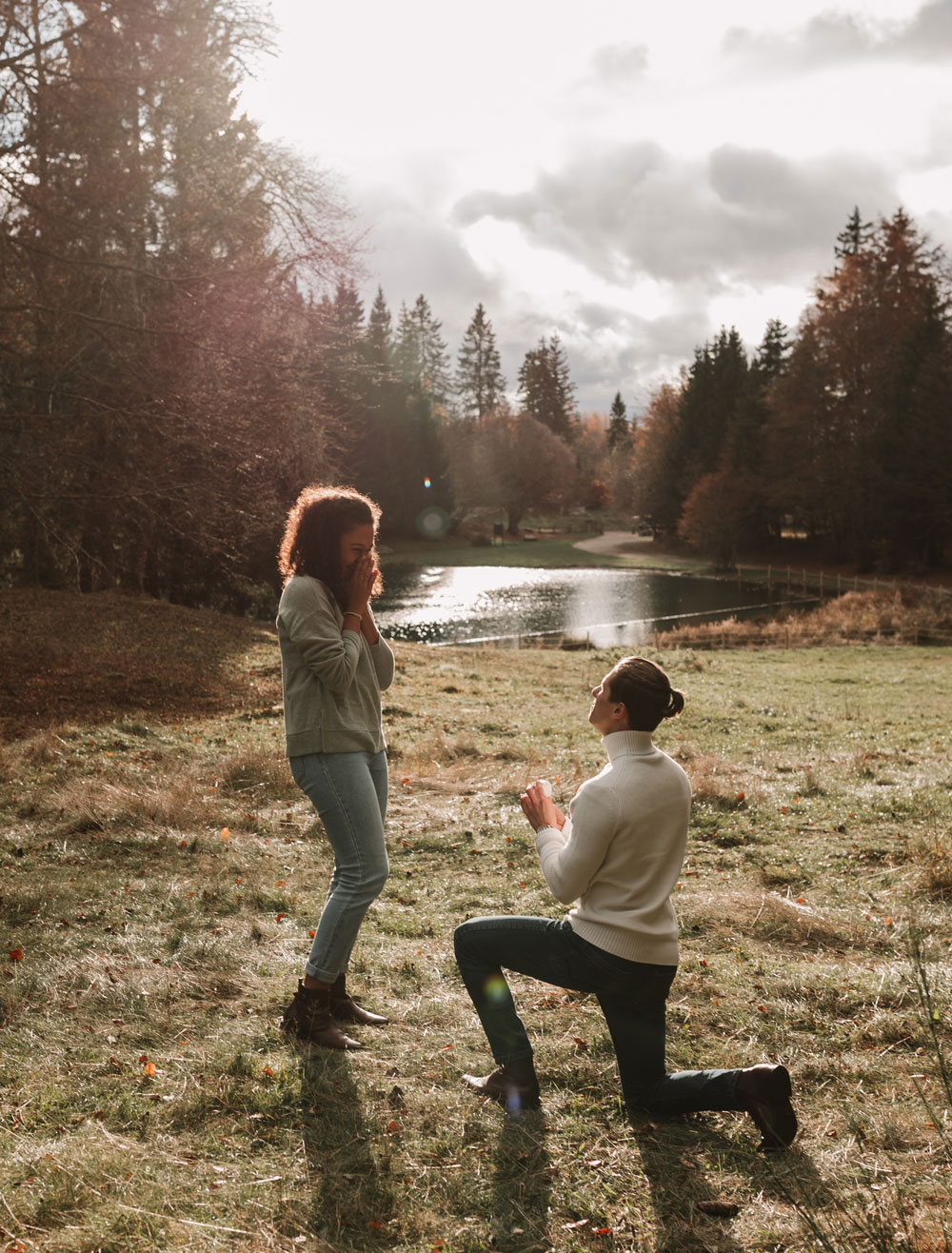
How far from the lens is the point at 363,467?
52188 mm

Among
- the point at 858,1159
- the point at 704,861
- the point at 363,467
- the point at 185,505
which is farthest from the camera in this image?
the point at 363,467

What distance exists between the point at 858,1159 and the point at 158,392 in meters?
11.4

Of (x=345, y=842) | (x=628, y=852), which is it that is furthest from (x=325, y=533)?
(x=628, y=852)

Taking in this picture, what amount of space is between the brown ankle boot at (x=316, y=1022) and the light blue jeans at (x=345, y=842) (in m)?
0.11

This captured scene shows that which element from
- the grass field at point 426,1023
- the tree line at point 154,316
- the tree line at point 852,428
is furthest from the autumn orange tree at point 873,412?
the grass field at point 426,1023

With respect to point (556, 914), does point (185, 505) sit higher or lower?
higher

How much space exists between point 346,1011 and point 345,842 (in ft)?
2.65

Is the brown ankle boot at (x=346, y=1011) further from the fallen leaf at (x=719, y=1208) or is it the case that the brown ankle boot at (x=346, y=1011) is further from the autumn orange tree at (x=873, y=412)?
the autumn orange tree at (x=873, y=412)

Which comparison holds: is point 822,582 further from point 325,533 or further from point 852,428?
point 325,533

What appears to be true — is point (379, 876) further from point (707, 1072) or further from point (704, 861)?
point (704, 861)

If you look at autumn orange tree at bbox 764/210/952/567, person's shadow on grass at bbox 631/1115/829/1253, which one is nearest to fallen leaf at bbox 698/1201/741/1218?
person's shadow on grass at bbox 631/1115/829/1253

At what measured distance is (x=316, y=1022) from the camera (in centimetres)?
337

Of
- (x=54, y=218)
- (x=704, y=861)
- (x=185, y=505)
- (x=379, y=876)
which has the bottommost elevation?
(x=704, y=861)

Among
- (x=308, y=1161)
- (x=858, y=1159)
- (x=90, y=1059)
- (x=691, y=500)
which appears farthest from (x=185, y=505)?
(x=691, y=500)
